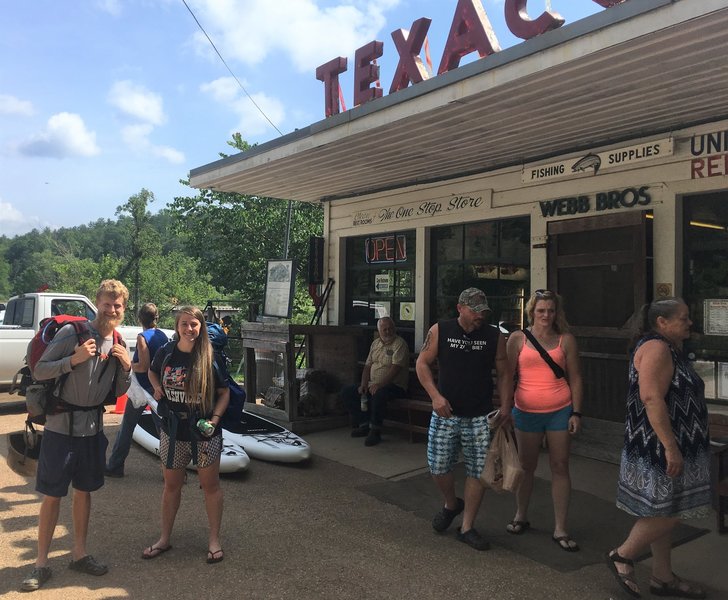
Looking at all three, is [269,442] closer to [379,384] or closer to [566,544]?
[379,384]

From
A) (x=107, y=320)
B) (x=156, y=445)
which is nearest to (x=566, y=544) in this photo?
(x=107, y=320)

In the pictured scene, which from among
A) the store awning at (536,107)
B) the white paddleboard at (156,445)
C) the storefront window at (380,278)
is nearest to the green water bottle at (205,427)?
the white paddleboard at (156,445)

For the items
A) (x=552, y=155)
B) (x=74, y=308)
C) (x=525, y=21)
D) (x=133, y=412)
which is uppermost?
(x=525, y=21)

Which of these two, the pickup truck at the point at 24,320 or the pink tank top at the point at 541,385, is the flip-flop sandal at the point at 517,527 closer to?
the pink tank top at the point at 541,385

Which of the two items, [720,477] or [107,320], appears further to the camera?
[720,477]

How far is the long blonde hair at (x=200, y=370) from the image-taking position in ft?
12.1

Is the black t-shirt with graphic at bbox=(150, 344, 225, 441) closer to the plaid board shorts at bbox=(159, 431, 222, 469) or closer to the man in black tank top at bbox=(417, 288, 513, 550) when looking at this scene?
the plaid board shorts at bbox=(159, 431, 222, 469)

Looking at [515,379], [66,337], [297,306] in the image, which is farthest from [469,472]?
[297,306]

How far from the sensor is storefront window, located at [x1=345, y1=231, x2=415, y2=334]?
8812mm

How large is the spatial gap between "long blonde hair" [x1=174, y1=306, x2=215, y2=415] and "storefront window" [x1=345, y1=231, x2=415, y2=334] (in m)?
5.15

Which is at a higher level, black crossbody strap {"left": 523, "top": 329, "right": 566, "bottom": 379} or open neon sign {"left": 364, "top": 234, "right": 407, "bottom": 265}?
open neon sign {"left": 364, "top": 234, "right": 407, "bottom": 265}

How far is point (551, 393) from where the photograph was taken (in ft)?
13.2

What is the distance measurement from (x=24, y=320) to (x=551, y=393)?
9290mm

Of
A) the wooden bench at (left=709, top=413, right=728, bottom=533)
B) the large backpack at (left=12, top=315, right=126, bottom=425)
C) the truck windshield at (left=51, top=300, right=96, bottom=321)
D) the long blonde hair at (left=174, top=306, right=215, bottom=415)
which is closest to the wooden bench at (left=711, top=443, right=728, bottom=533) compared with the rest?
the wooden bench at (left=709, top=413, right=728, bottom=533)
